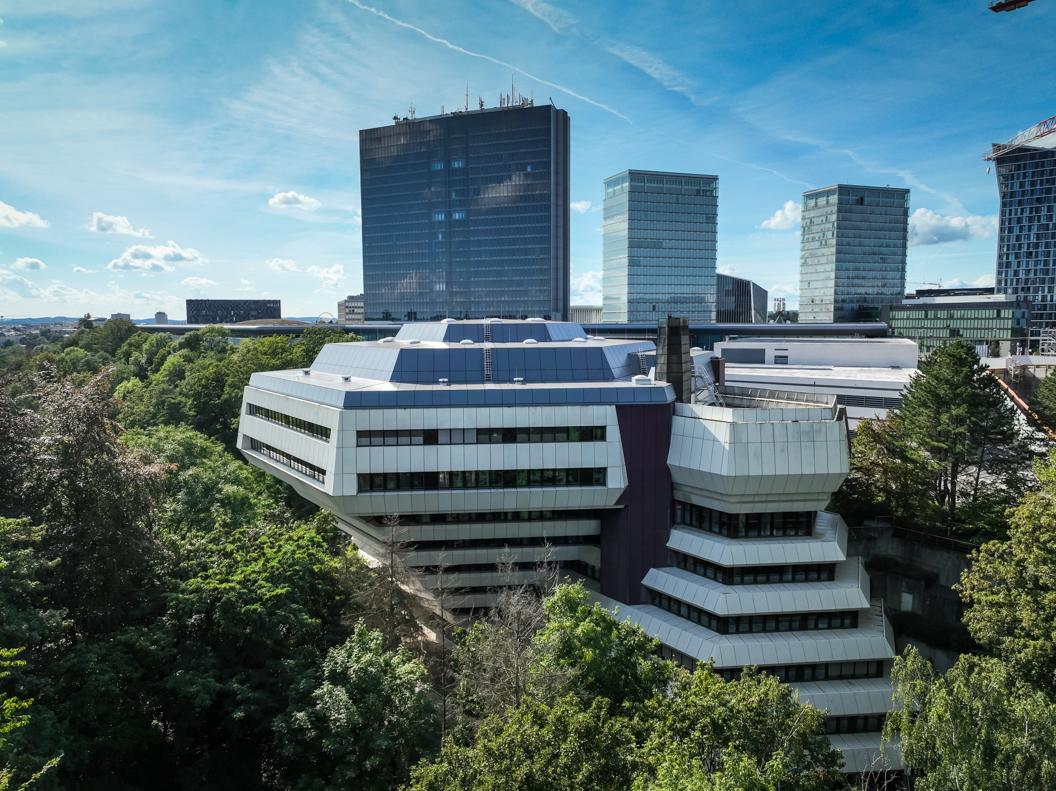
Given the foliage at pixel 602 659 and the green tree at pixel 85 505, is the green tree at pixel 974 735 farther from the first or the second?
the green tree at pixel 85 505

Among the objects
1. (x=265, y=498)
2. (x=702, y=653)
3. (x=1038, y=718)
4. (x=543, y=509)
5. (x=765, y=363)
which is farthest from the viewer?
(x=765, y=363)

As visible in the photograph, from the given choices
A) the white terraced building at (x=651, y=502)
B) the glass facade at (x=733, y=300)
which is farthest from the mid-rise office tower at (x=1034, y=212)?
the white terraced building at (x=651, y=502)

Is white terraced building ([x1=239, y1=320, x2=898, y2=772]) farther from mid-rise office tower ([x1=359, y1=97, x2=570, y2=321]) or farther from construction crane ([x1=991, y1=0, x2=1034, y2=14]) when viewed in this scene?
mid-rise office tower ([x1=359, y1=97, x2=570, y2=321])

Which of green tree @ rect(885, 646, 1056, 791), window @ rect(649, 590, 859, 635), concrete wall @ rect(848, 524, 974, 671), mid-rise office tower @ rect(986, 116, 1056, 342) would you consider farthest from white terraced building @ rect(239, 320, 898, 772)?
mid-rise office tower @ rect(986, 116, 1056, 342)

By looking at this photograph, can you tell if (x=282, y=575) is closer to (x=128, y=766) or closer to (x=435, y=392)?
(x=128, y=766)

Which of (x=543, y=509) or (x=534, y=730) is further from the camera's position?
(x=543, y=509)

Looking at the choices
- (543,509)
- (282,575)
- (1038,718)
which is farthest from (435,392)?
(1038,718)

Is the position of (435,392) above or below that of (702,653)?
above
